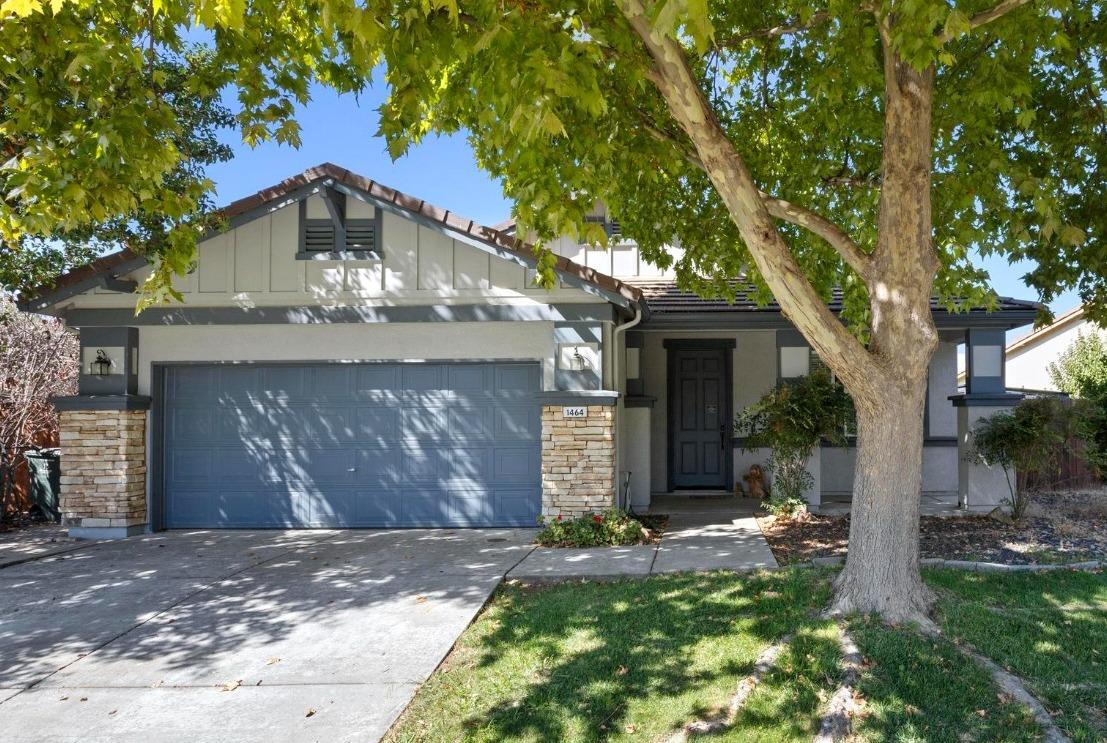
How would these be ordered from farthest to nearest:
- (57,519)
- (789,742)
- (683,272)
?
1. (57,519)
2. (683,272)
3. (789,742)

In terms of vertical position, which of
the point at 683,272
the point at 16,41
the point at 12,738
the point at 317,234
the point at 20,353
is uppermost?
the point at 16,41

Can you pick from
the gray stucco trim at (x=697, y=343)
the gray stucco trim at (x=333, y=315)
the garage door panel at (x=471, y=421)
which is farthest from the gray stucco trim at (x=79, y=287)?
the gray stucco trim at (x=697, y=343)

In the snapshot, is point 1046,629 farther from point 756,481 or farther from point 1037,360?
point 1037,360

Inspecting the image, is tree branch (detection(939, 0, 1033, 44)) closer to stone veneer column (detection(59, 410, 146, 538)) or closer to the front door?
the front door

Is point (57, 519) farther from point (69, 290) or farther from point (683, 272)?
point (683, 272)

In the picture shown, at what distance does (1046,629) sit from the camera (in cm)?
533

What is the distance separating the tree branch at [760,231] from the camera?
207 inches

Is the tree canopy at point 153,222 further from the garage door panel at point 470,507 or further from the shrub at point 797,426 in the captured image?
the shrub at point 797,426

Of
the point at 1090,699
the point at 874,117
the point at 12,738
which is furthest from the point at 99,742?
the point at 874,117

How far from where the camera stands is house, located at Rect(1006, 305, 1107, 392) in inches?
856

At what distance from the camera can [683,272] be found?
862 centimetres

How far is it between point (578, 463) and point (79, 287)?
19.8 ft

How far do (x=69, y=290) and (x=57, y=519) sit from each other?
12.2 ft

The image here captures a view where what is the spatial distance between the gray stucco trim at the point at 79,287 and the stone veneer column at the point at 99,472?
1354 millimetres
